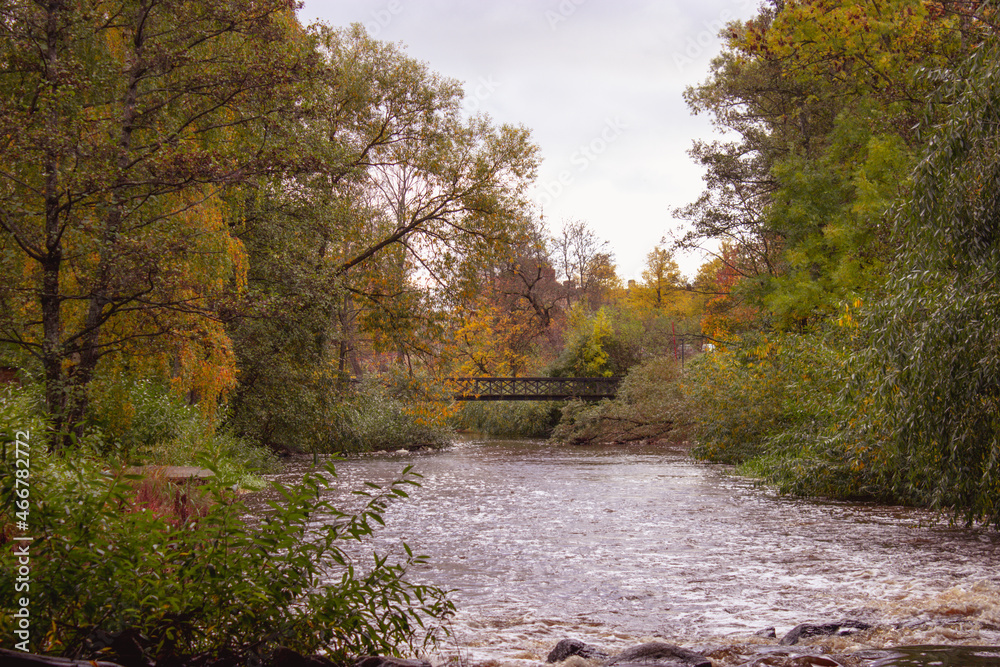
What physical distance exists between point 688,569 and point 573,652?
3.52 meters

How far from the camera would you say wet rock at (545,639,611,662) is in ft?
15.8

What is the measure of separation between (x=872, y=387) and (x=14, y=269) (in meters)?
11.6

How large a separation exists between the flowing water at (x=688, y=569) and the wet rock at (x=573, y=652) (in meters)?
0.18

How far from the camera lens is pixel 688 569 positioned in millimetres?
7961

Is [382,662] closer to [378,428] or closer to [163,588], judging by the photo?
[163,588]

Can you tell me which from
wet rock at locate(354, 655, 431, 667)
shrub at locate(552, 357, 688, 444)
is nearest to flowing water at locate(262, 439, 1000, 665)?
wet rock at locate(354, 655, 431, 667)

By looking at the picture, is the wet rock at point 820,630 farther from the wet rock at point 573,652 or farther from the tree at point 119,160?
the tree at point 119,160

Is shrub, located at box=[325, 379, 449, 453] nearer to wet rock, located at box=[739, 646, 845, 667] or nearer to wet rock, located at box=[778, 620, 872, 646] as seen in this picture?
wet rock, located at box=[778, 620, 872, 646]

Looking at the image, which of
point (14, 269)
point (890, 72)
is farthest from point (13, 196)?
point (890, 72)

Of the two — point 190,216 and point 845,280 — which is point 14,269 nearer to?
point 190,216

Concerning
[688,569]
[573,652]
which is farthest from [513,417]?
[573,652]

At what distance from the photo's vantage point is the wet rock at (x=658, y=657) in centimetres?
456

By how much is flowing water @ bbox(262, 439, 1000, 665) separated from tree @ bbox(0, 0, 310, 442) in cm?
445

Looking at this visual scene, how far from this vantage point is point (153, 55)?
35.2ft
